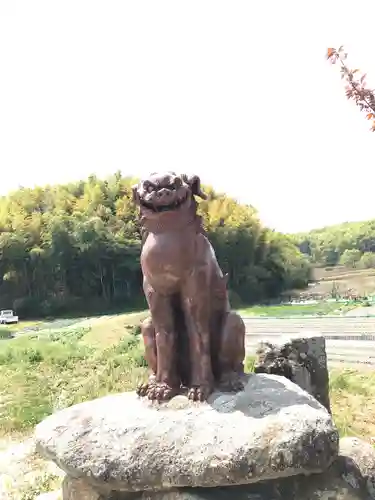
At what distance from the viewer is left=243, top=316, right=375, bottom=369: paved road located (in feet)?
29.6

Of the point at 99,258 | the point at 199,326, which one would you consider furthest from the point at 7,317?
the point at 199,326

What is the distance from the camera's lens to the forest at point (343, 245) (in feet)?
60.2

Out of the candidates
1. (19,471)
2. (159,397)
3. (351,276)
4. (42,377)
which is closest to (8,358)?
(42,377)

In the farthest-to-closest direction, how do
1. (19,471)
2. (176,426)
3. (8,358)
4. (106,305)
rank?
(106,305)
(8,358)
(19,471)
(176,426)

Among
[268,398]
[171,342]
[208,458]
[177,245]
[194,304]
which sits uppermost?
[177,245]

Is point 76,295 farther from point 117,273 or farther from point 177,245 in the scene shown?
point 177,245

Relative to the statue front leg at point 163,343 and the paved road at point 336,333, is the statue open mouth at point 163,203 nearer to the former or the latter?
the statue front leg at point 163,343

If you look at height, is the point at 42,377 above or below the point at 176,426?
below

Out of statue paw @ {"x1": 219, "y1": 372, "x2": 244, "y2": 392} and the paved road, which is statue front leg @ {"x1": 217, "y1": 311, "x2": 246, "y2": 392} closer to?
statue paw @ {"x1": 219, "y1": 372, "x2": 244, "y2": 392}

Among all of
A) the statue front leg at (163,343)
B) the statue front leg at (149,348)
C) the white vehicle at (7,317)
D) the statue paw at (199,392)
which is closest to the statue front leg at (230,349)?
the statue paw at (199,392)

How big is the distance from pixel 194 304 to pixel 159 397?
51cm

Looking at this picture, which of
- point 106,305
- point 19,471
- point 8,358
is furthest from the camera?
point 106,305

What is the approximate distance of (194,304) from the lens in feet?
9.54

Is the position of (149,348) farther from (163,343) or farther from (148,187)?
(148,187)
